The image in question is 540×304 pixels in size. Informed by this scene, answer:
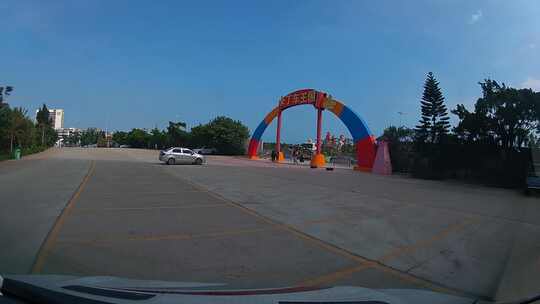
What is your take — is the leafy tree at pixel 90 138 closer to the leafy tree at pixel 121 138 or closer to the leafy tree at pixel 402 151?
the leafy tree at pixel 121 138

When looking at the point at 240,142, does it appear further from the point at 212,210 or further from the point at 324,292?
the point at 324,292

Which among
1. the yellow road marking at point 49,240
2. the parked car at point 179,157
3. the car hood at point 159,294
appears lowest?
the yellow road marking at point 49,240

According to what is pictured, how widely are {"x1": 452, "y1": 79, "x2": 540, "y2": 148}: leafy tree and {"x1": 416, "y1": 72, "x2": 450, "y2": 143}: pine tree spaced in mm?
4487

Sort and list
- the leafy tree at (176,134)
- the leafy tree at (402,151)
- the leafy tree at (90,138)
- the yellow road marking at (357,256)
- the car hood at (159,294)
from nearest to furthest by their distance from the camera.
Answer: the car hood at (159,294) < the yellow road marking at (357,256) < the leafy tree at (402,151) < the leafy tree at (176,134) < the leafy tree at (90,138)

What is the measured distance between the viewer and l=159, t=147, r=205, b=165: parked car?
31.9 m

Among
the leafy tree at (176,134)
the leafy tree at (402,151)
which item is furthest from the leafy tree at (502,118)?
the leafy tree at (176,134)

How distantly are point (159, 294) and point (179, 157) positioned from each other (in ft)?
99.5

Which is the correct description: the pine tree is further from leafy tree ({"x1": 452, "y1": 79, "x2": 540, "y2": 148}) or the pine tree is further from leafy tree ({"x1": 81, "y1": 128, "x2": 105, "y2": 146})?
leafy tree ({"x1": 81, "y1": 128, "x2": 105, "y2": 146})

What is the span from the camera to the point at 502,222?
9422mm

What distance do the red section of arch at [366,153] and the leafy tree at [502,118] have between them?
7012 millimetres

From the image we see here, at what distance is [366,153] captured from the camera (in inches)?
1271

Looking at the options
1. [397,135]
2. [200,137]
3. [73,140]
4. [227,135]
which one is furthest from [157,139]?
[73,140]

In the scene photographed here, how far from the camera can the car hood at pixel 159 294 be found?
8.23 feet

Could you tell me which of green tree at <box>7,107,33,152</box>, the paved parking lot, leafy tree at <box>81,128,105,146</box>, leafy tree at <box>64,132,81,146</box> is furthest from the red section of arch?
leafy tree at <box>64,132,81,146</box>
